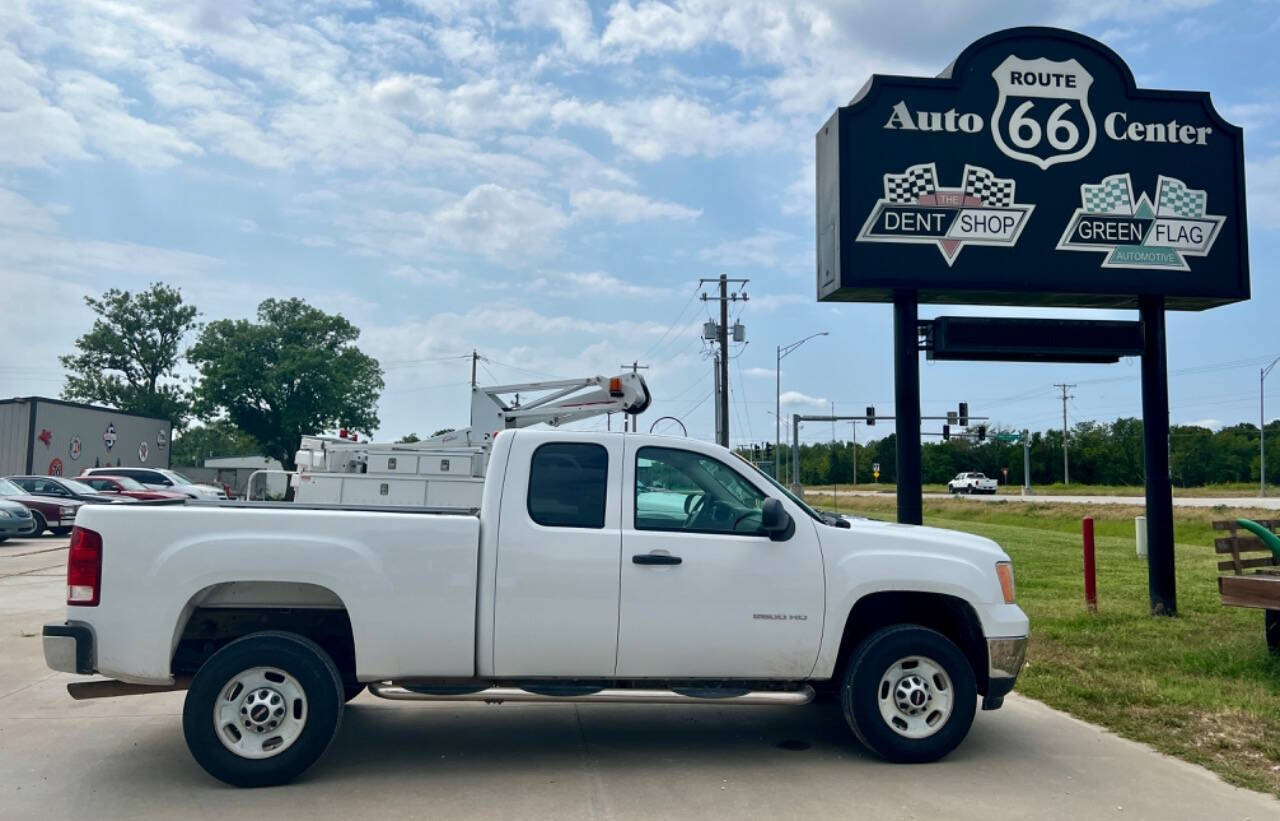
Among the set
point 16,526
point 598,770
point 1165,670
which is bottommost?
point 598,770

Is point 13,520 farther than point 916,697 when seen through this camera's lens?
Yes

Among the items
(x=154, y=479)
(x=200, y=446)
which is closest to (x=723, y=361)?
(x=154, y=479)

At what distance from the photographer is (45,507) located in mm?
24109

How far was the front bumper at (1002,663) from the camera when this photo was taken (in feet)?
19.9

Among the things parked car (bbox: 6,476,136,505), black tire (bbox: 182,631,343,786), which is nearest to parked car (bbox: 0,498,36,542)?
parked car (bbox: 6,476,136,505)

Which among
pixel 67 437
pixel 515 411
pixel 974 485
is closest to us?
pixel 515 411

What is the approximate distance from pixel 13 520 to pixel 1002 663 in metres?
22.0

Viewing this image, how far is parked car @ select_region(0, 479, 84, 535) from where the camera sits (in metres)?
23.7

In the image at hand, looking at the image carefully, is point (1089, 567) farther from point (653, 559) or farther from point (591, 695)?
point (591, 695)

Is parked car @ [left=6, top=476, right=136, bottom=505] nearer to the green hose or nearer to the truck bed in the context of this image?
the truck bed

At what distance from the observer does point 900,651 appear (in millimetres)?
5969

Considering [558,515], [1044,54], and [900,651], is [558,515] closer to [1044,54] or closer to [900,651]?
[900,651]

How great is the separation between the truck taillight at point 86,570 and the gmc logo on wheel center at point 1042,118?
29.4 feet

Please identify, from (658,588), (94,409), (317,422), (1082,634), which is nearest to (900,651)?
(658,588)
